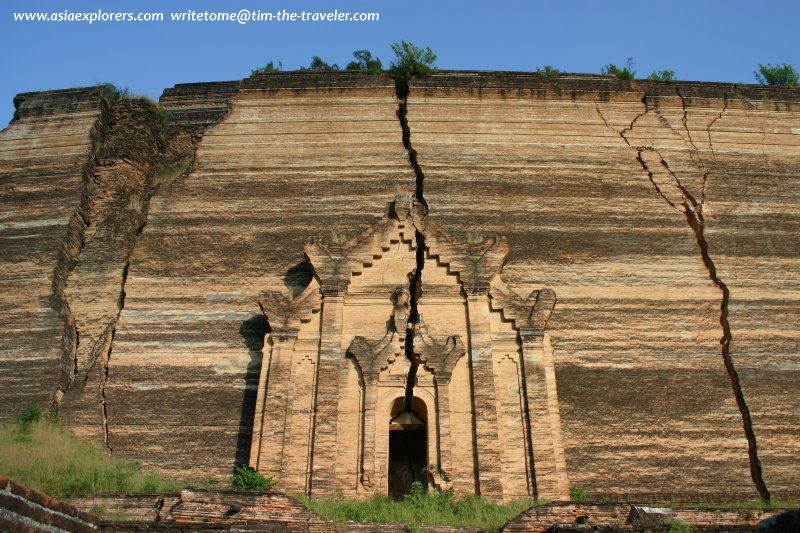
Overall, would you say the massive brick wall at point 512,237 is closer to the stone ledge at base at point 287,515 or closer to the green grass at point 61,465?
the green grass at point 61,465

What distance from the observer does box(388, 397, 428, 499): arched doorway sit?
13202 mm

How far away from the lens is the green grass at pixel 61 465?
1172 cm

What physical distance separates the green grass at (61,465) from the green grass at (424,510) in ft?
7.69

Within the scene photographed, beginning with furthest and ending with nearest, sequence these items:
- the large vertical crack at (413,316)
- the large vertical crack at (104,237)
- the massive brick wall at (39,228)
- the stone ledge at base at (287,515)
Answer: the massive brick wall at (39,228) → the large vertical crack at (104,237) → the large vertical crack at (413,316) → the stone ledge at base at (287,515)

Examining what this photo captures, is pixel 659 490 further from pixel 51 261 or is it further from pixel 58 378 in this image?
pixel 51 261

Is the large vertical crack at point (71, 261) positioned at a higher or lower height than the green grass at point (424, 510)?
higher

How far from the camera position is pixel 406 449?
14.0 meters

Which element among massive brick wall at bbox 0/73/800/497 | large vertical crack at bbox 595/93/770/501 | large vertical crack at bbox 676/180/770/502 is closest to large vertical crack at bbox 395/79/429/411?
massive brick wall at bbox 0/73/800/497

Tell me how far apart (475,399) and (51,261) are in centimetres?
861

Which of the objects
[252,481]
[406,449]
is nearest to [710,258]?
[406,449]

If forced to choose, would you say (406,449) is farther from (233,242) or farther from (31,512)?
(31,512)

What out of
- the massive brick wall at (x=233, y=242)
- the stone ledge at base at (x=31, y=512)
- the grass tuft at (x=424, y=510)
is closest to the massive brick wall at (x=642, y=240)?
the massive brick wall at (x=233, y=242)

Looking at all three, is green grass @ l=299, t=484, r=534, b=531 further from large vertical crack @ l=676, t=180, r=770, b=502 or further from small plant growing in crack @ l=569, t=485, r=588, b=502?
large vertical crack @ l=676, t=180, r=770, b=502

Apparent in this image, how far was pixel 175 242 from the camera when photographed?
54.2 feet
